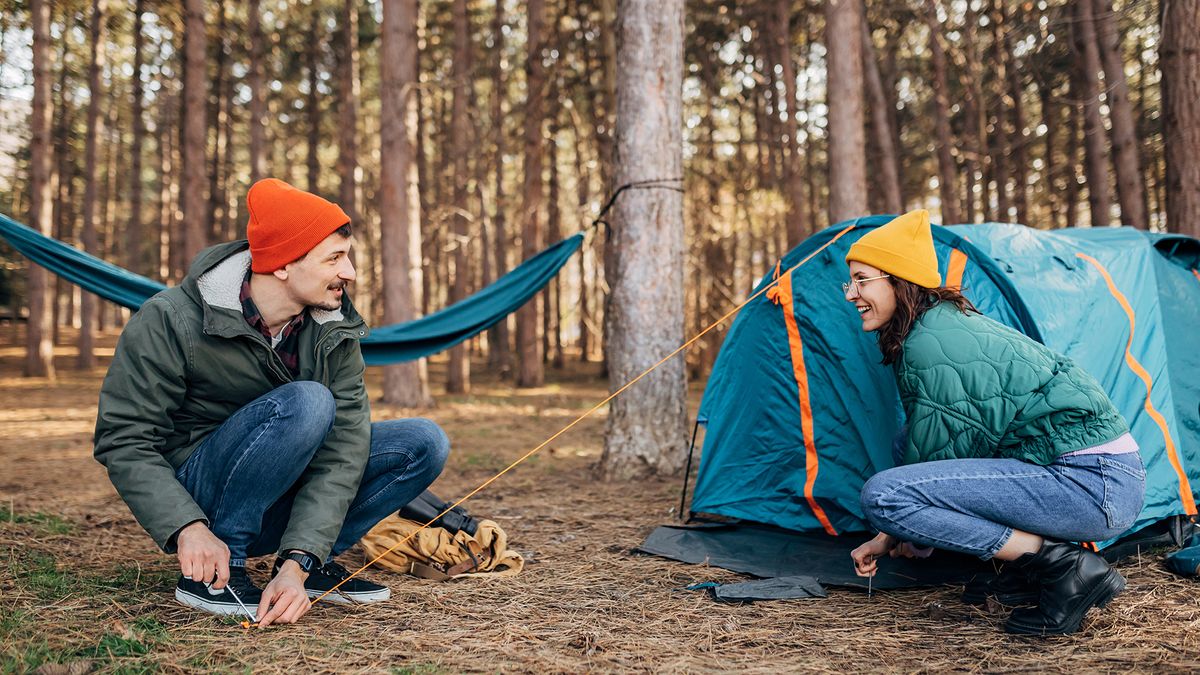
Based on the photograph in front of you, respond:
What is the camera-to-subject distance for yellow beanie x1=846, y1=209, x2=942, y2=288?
238 cm

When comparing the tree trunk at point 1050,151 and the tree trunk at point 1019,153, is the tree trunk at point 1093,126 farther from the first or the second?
the tree trunk at point 1050,151

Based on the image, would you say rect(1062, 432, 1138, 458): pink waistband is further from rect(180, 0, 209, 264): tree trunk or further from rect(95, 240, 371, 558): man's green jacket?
rect(180, 0, 209, 264): tree trunk

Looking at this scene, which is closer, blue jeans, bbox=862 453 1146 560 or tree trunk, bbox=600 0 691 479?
blue jeans, bbox=862 453 1146 560

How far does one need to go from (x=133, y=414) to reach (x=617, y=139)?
3068mm

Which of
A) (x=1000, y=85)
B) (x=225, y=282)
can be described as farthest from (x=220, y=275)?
(x=1000, y=85)

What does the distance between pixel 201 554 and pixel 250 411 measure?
396 millimetres

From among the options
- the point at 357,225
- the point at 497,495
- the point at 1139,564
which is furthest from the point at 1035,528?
the point at 357,225

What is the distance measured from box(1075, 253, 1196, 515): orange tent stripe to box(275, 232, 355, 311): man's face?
2.67 meters

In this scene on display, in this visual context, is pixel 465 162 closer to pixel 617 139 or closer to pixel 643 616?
pixel 617 139

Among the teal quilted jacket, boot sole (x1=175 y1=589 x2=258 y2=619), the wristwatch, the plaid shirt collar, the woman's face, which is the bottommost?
boot sole (x1=175 y1=589 x2=258 y2=619)

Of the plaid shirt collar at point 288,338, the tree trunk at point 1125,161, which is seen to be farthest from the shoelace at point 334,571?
the tree trunk at point 1125,161

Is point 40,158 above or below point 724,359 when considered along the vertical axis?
above

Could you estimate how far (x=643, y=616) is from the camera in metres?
2.44

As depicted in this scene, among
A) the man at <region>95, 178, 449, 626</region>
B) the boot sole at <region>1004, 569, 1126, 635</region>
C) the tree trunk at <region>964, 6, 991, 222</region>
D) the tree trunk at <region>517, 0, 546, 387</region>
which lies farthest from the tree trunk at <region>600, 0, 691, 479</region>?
the tree trunk at <region>964, 6, 991, 222</region>
